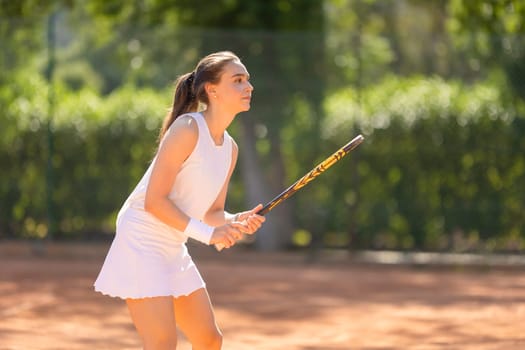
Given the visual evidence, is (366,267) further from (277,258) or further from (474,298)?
(474,298)

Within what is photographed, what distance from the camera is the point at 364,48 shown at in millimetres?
10266

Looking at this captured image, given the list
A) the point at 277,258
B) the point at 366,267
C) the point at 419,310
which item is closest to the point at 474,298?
the point at 419,310

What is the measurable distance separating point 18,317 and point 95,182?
4.22 meters

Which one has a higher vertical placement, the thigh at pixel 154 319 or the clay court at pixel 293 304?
the thigh at pixel 154 319

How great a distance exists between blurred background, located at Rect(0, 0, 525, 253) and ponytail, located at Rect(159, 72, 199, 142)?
20.4 feet

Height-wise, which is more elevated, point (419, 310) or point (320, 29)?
point (320, 29)

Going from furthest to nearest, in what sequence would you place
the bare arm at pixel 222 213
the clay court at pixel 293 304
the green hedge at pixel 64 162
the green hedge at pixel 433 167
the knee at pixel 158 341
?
the green hedge at pixel 64 162 → the green hedge at pixel 433 167 → the clay court at pixel 293 304 → the bare arm at pixel 222 213 → the knee at pixel 158 341

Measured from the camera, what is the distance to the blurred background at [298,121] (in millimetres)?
10172

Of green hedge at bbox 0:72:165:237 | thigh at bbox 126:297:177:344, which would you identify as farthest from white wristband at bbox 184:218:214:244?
green hedge at bbox 0:72:165:237

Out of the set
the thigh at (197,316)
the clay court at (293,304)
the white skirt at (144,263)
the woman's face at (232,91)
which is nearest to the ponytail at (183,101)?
the woman's face at (232,91)

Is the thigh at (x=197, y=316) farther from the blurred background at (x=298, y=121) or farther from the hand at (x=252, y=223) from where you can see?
the blurred background at (x=298, y=121)

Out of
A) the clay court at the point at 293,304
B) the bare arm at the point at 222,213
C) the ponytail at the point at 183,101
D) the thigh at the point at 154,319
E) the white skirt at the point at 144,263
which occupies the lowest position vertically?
the clay court at the point at 293,304

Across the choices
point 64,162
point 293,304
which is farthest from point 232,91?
point 64,162

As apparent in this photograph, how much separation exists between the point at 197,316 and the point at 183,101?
942 millimetres
